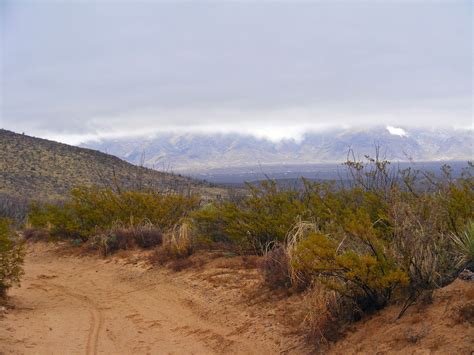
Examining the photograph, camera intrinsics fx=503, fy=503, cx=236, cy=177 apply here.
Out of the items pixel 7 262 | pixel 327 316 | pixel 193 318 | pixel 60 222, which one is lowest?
pixel 193 318

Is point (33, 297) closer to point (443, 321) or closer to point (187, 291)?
point (187, 291)

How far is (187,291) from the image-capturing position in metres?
10.7

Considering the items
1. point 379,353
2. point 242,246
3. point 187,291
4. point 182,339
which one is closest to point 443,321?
point 379,353

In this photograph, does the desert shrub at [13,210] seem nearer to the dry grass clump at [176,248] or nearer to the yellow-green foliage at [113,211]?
the yellow-green foliage at [113,211]

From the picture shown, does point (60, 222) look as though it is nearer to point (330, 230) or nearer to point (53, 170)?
point (330, 230)

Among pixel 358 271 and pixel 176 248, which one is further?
pixel 176 248

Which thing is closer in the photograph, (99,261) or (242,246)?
(242,246)

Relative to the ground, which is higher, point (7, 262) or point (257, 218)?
point (257, 218)

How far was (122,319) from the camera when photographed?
30.3ft

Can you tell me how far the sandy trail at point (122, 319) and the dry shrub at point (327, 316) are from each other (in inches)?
25.5

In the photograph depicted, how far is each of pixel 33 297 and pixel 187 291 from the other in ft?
11.1

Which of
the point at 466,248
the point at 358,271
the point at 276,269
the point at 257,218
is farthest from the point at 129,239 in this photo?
the point at 466,248

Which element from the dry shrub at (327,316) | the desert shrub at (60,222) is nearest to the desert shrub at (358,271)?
the dry shrub at (327,316)

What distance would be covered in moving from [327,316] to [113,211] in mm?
10997
